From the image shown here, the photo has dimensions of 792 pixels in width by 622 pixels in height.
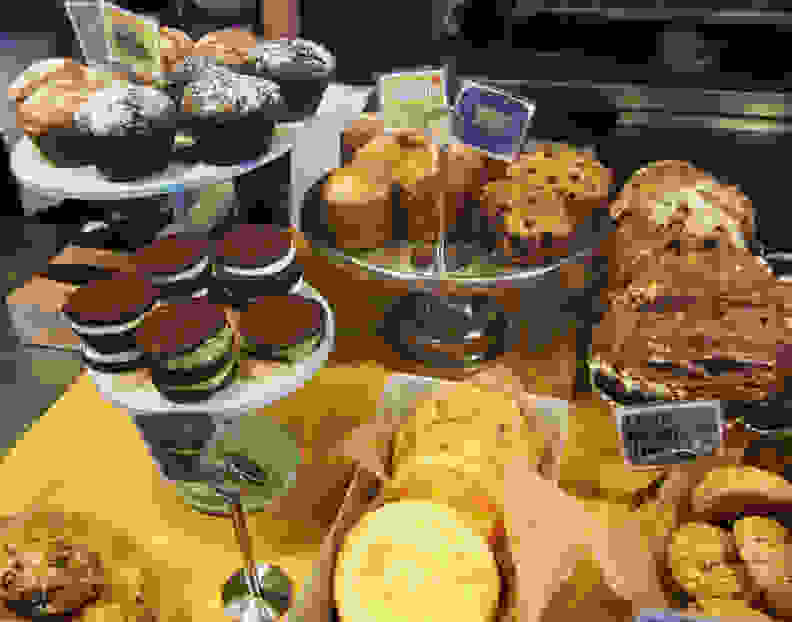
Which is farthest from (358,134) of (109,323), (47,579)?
(47,579)

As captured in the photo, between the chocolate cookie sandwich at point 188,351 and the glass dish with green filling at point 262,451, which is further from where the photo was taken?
the chocolate cookie sandwich at point 188,351

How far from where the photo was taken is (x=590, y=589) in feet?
4.60

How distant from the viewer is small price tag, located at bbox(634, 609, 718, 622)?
91 centimetres

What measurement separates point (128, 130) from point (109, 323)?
1.46ft

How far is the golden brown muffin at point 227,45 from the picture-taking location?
220 centimetres

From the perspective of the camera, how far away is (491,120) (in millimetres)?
1729

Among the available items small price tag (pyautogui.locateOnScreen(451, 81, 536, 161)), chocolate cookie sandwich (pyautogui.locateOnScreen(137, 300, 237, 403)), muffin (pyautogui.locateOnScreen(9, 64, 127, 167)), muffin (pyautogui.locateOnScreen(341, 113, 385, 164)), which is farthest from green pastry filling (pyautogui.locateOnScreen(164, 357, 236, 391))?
muffin (pyautogui.locateOnScreen(341, 113, 385, 164))

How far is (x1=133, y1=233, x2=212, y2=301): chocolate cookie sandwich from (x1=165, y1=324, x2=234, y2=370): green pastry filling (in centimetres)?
25

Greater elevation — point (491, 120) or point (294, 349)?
point (491, 120)

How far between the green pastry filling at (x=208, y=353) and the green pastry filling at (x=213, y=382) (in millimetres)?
34

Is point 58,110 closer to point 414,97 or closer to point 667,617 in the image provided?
point 414,97

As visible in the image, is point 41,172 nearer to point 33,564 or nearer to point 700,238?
point 33,564

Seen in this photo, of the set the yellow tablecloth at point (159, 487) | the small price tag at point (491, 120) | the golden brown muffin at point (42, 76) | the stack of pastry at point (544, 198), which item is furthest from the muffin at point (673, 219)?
the golden brown muffin at point (42, 76)

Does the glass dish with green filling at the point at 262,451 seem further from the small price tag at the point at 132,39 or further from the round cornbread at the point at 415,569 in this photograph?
the small price tag at the point at 132,39
